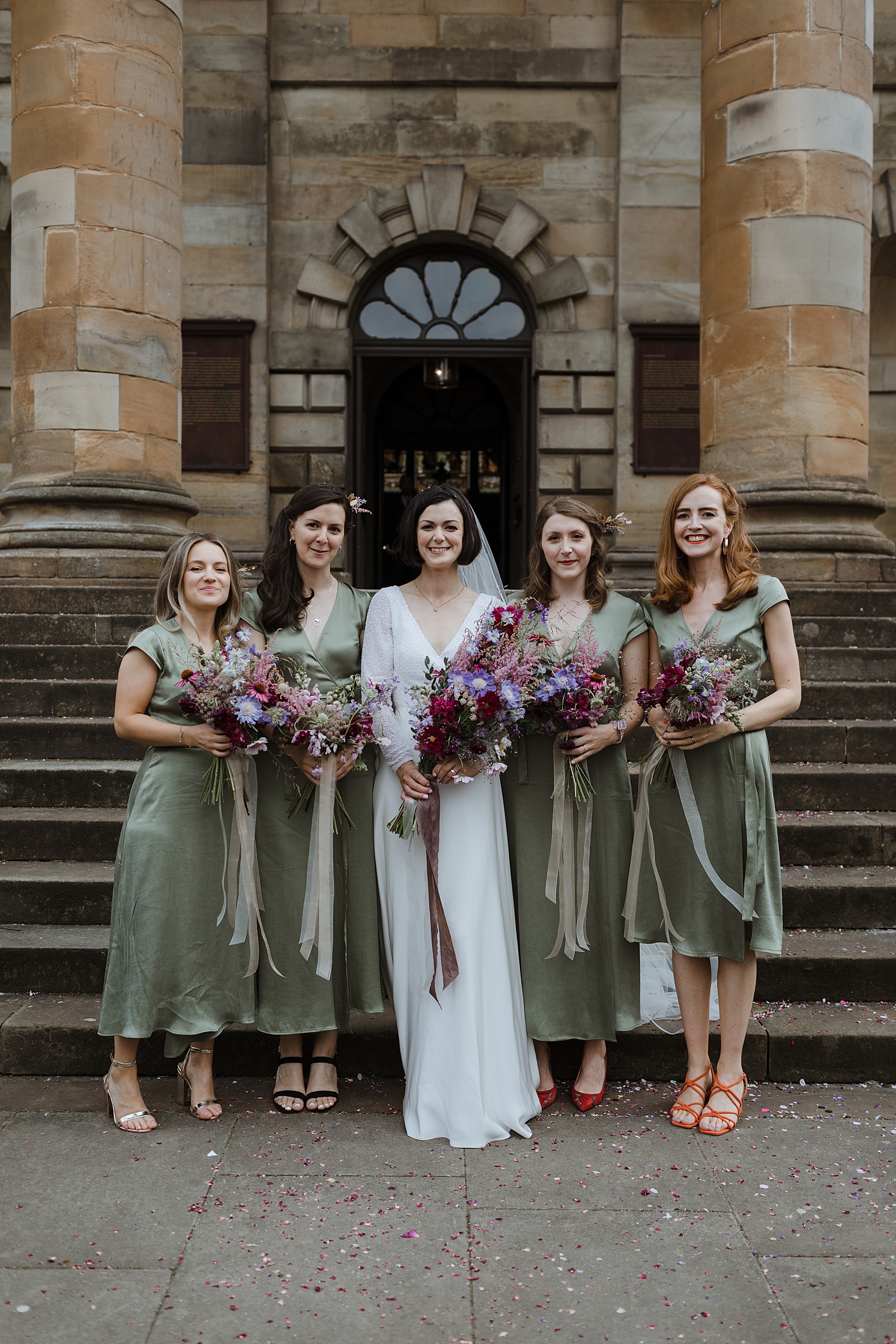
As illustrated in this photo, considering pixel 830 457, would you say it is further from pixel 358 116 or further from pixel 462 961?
pixel 358 116

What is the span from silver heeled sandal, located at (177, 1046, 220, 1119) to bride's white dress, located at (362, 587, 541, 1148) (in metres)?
0.68

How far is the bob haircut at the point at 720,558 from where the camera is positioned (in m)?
3.89

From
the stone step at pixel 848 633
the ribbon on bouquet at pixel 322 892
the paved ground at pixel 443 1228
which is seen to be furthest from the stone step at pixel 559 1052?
the stone step at pixel 848 633

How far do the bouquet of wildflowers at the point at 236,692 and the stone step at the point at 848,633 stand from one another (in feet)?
14.7

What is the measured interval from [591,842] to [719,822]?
0.46 metres

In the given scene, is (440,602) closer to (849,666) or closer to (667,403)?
(849,666)

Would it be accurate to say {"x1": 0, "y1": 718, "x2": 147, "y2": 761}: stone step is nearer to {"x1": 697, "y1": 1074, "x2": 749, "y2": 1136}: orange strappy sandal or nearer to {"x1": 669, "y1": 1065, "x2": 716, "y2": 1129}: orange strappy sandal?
{"x1": 669, "y1": 1065, "x2": 716, "y2": 1129}: orange strappy sandal

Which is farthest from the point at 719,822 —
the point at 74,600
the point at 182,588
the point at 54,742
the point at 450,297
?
the point at 450,297

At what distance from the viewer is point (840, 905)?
4902mm

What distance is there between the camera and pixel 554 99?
11.1m

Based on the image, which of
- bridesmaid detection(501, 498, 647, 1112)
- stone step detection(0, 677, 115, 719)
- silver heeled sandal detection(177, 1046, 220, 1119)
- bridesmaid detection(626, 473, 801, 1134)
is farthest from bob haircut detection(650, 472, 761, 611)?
stone step detection(0, 677, 115, 719)

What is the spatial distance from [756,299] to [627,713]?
4992mm

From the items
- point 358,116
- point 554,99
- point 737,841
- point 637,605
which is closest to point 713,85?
point 554,99

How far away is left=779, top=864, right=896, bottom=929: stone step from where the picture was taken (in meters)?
4.88
